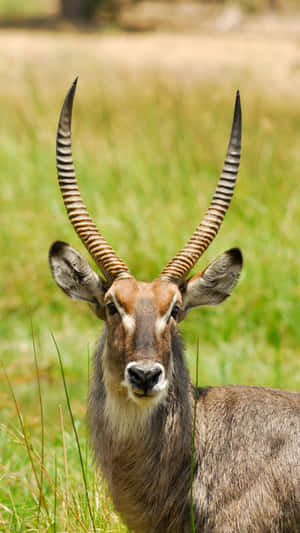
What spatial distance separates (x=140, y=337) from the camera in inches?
166

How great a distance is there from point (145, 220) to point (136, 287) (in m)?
5.56

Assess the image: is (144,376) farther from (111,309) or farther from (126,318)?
(111,309)

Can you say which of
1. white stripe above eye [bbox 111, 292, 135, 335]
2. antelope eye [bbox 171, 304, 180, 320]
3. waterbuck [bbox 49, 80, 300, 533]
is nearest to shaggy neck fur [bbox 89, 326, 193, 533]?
waterbuck [bbox 49, 80, 300, 533]

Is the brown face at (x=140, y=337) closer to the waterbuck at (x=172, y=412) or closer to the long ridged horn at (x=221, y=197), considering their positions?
the waterbuck at (x=172, y=412)

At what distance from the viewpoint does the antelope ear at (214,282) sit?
4762mm

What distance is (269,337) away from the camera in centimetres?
873

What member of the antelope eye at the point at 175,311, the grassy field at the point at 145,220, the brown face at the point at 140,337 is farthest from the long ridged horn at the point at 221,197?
the grassy field at the point at 145,220

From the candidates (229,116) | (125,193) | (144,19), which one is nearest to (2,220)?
(125,193)

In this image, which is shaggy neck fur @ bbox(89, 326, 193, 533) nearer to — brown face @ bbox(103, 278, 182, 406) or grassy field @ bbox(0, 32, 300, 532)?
brown face @ bbox(103, 278, 182, 406)

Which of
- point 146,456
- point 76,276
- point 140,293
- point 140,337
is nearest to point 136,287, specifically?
point 140,293

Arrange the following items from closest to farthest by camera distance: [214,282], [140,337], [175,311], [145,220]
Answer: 1. [140,337]
2. [175,311]
3. [214,282]
4. [145,220]

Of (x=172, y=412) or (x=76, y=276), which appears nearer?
(x=172, y=412)

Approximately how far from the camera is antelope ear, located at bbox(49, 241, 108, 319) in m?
4.77

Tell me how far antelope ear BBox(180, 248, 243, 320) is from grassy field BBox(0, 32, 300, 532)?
5.69 ft
